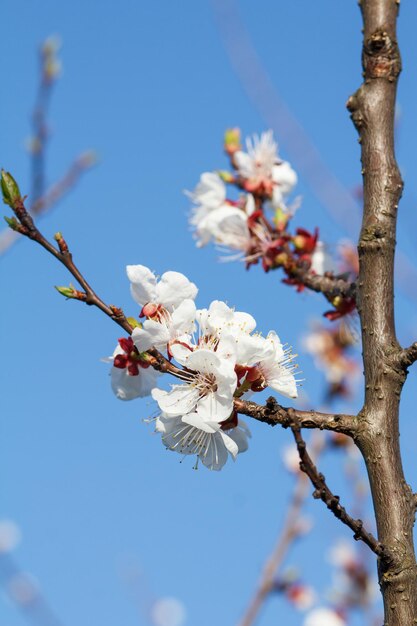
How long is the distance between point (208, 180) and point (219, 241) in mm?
259

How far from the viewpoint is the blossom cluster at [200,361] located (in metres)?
1.60

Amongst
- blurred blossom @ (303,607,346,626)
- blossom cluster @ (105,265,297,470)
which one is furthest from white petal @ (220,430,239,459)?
blurred blossom @ (303,607,346,626)

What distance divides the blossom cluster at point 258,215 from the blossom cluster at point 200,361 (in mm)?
1007

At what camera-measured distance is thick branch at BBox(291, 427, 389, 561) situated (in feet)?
4.12

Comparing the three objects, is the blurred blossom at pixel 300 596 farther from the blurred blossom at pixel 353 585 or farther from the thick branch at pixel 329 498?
the thick branch at pixel 329 498

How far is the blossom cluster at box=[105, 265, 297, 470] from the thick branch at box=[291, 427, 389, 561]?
0.28 m

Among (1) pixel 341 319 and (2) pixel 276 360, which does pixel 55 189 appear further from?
(2) pixel 276 360

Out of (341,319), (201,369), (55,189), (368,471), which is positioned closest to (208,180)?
(55,189)

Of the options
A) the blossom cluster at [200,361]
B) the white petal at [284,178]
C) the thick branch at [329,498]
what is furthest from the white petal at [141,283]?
the white petal at [284,178]

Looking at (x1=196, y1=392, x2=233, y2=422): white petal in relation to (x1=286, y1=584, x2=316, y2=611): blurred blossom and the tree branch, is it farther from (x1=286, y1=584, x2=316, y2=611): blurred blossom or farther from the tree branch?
(x1=286, y1=584, x2=316, y2=611): blurred blossom

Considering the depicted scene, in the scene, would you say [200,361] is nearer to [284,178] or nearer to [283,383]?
[283,383]

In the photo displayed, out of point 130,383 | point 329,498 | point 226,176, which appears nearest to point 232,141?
point 226,176

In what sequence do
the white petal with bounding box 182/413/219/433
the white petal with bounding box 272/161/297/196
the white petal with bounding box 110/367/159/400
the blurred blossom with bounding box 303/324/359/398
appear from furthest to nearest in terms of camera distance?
the blurred blossom with bounding box 303/324/359/398 < the white petal with bounding box 272/161/297/196 < the white petal with bounding box 110/367/159/400 < the white petal with bounding box 182/413/219/433

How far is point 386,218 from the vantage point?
1.83 m
